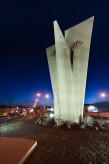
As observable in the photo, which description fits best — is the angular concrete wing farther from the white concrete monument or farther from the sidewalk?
the sidewalk

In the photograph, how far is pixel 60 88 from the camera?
7926mm

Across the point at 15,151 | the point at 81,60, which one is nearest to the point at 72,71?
the point at 81,60

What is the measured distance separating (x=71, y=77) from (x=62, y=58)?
69.5 inches

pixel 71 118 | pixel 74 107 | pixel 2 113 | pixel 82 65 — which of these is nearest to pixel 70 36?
pixel 82 65

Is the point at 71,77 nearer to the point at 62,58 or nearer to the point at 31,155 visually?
the point at 62,58

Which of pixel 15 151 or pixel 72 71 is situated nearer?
pixel 15 151

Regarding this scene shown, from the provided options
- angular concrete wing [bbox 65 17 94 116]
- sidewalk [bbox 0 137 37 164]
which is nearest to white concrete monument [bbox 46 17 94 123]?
angular concrete wing [bbox 65 17 94 116]

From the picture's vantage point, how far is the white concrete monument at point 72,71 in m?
7.59

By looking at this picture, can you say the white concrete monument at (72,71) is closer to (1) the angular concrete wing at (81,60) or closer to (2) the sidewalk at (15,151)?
(1) the angular concrete wing at (81,60)

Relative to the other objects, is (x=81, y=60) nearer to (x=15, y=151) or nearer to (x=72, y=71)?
(x=72, y=71)

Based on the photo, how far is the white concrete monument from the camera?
759 centimetres

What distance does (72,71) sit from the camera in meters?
7.88

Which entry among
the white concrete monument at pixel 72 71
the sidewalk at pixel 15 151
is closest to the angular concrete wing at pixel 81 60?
the white concrete monument at pixel 72 71

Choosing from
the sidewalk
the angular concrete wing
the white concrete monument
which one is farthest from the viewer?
the angular concrete wing
